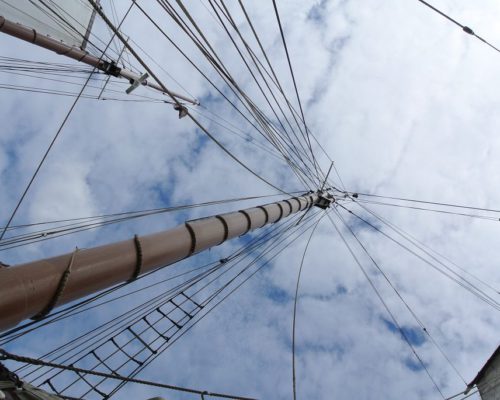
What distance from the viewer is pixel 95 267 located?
13.1 ft

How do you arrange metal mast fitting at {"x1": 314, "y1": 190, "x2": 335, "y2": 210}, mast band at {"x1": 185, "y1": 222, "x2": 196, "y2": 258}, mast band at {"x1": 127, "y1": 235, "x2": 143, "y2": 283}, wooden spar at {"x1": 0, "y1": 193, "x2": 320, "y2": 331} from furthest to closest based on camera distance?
metal mast fitting at {"x1": 314, "y1": 190, "x2": 335, "y2": 210} < mast band at {"x1": 185, "y1": 222, "x2": 196, "y2": 258} < mast band at {"x1": 127, "y1": 235, "x2": 143, "y2": 283} < wooden spar at {"x1": 0, "y1": 193, "x2": 320, "y2": 331}

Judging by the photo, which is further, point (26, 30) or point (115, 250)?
point (26, 30)

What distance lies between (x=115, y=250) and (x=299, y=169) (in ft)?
28.4

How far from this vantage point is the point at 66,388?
22.7 feet

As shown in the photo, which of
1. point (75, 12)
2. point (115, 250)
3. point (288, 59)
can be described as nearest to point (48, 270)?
point (115, 250)

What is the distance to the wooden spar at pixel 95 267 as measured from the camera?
3.26m

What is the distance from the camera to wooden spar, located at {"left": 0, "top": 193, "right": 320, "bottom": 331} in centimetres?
326

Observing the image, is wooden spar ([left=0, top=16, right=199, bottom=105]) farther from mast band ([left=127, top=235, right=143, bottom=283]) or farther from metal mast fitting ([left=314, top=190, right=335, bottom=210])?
mast band ([left=127, top=235, right=143, bottom=283])

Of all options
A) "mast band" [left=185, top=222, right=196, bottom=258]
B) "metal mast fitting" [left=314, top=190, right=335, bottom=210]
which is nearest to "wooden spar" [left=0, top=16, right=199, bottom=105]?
"metal mast fitting" [left=314, top=190, right=335, bottom=210]

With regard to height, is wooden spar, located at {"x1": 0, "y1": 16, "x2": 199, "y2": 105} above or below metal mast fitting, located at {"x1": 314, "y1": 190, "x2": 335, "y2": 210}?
above

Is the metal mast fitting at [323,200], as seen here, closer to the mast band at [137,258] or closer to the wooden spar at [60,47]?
the wooden spar at [60,47]

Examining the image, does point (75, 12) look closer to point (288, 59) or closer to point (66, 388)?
point (288, 59)

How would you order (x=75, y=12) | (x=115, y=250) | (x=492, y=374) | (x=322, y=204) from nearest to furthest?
(x=115, y=250), (x=492, y=374), (x=322, y=204), (x=75, y=12)

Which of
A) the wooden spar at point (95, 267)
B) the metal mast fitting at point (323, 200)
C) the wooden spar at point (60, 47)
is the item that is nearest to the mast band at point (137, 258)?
the wooden spar at point (95, 267)
